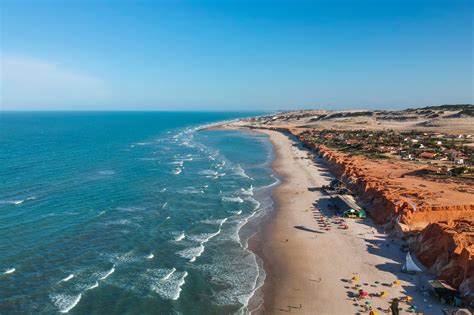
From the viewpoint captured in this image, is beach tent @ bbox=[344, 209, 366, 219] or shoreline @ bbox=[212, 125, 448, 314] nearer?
shoreline @ bbox=[212, 125, 448, 314]

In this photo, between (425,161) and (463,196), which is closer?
(463,196)

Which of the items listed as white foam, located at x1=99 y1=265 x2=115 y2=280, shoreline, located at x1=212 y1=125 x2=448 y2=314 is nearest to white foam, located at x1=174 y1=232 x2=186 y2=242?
shoreline, located at x1=212 y1=125 x2=448 y2=314

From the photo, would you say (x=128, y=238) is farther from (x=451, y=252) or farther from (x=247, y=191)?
(x=451, y=252)

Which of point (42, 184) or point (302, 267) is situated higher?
point (42, 184)

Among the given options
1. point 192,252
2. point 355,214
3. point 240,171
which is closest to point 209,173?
point 240,171

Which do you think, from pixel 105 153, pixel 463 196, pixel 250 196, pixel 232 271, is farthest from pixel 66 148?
pixel 463 196

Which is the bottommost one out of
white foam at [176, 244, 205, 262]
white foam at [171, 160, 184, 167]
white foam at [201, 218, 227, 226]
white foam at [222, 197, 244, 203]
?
white foam at [176, 244, 205, 262]

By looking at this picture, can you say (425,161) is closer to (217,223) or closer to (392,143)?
(392,143)

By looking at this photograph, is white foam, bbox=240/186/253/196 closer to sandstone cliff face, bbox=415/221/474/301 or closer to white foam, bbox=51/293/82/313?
sandstone cliff face, bbox=415/221/474/301
